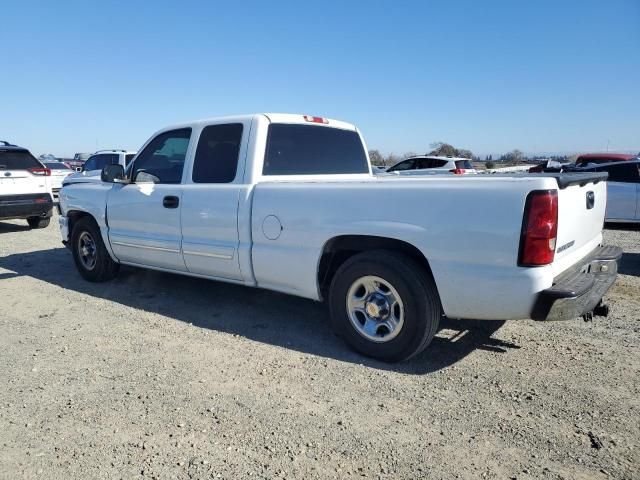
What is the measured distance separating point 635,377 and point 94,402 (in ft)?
12.3

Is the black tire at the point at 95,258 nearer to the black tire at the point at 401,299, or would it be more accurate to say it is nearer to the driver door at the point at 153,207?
the driver door at the point at 153,207

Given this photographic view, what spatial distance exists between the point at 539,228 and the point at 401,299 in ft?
3.53

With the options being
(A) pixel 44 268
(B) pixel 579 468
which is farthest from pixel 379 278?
(A) pixel 44 268

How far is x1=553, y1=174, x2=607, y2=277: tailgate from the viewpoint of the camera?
126 inches

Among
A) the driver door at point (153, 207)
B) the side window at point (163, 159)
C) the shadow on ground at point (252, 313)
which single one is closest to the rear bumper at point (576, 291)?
the shadow on ground at point (252, 313)

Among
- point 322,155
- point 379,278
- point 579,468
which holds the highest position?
point 322,155

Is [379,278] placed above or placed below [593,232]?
below

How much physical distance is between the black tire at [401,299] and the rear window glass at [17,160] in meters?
9.02

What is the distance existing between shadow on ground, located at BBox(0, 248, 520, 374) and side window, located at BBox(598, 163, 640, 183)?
530 centimetres

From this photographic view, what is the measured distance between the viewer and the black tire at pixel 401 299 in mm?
3479

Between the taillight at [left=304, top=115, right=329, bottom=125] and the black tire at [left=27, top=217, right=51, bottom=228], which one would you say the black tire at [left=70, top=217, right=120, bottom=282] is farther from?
the black tire at [left=27, top=217, right=51, bottom=228]

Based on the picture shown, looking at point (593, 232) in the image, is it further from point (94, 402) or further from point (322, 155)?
point (94, 402)

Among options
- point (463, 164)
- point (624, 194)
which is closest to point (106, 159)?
point (463, 164)

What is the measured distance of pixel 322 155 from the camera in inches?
203
